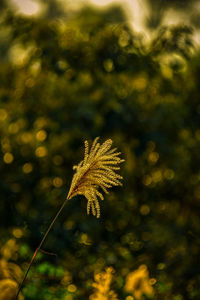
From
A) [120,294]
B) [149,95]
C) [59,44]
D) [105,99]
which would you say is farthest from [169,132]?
[120,294]

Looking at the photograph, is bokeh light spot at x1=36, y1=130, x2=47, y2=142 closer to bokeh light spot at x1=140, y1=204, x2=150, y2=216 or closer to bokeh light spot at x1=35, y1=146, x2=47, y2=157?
bokeh light spot at x1=35, y1=146, x2=47, y2=157

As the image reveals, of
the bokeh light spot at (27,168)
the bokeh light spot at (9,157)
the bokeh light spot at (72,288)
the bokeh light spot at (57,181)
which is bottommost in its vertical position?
the bokeh light spot at (72,288)

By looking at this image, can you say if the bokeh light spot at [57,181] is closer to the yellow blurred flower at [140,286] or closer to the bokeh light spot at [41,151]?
the bokeh light spot at [41,151]

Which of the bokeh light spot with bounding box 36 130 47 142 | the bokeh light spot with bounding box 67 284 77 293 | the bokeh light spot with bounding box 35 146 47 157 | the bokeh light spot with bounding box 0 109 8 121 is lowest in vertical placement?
the bokeh light spot with bounding box 67 284 77 293

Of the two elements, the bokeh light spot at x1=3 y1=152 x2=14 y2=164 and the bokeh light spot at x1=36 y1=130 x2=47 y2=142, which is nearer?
the bokeh light spot at x1=3 y1=152 x2=14 y2=164

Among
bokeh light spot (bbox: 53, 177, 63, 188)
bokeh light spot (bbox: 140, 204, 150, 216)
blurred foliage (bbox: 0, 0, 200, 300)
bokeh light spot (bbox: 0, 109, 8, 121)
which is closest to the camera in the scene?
blurred foliage (bbox: 0, 0, 200, 300)

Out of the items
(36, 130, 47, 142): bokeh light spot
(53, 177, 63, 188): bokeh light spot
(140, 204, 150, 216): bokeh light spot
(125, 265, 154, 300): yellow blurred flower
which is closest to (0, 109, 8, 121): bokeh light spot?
(36, 130, 47, 142): bokeh light spot

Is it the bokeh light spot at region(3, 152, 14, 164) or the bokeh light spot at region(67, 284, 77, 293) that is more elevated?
the bokeh light spot at region(3, 152, 14, 164)

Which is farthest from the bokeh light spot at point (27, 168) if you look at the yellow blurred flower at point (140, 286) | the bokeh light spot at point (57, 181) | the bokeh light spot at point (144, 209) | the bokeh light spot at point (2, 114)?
the yellow blurred flower at point (140, 286)

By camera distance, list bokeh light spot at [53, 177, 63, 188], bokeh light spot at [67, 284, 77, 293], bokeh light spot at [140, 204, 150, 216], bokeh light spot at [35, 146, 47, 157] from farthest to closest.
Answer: bokeh light spot at [35, 146, 47, 157] < bokeh light spot at [140, 204, 150, 216] < bokeh light spot at [53, 177, 63, 188] < bokeh light spot at [67, 284, 77, 293]
